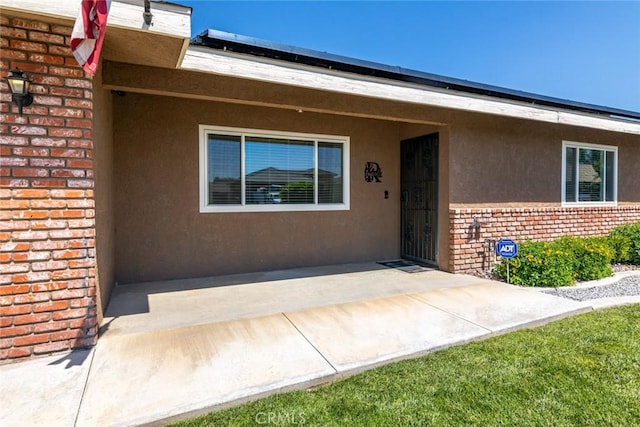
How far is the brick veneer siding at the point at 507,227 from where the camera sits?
6.21 m

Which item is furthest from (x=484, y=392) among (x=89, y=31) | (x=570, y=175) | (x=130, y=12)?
(x=570, y=175)

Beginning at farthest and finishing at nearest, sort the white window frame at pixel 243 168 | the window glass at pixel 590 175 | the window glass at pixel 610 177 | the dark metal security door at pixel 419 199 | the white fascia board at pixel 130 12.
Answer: the window glass at pixel 610 177 < the window glass at pixel 590 175 < the dark metal security door at pixel 419 199 < the white window frame at pixel 243 168 < the white fascia board at pixel 130 12

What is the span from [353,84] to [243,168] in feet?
8.06

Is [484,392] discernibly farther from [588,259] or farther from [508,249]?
[588,259]

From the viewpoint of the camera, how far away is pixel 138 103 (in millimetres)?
5430

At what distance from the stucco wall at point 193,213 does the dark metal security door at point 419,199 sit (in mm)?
933

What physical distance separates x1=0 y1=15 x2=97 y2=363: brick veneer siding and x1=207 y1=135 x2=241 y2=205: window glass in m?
2.76

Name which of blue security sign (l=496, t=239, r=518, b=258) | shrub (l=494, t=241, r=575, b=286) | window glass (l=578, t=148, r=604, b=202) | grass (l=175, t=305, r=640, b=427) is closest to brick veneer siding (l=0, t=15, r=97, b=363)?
grass (l=175, t=305, r=640, b=427)

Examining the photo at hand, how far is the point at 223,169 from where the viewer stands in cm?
598

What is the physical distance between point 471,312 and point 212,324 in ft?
10.0

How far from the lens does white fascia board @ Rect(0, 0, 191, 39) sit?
8.91 ft

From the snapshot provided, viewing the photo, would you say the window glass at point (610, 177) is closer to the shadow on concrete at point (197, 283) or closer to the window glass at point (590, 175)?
the window glass at point (590, 175)

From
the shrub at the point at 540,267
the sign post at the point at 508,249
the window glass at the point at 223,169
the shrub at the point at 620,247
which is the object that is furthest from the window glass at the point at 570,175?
the window glass at the point at 223,169

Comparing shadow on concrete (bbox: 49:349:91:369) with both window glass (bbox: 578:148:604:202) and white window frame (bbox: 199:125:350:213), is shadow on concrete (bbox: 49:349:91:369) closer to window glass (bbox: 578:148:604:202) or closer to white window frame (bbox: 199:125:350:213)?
white window frame (bbox: 199:125:350:213)
